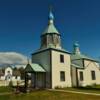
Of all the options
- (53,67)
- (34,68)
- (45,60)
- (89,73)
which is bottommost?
(89,73)

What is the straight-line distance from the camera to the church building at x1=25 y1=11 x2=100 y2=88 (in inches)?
1095

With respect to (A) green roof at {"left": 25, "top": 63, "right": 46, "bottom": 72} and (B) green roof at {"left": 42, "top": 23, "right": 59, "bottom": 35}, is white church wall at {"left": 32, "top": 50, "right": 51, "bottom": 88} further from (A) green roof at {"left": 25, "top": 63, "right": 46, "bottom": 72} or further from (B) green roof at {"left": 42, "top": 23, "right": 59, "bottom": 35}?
(B) green roof at {"left": 42, "top": 23, "right": 59, "bottom": 35}

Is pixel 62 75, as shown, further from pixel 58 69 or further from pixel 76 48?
pixel 76 48

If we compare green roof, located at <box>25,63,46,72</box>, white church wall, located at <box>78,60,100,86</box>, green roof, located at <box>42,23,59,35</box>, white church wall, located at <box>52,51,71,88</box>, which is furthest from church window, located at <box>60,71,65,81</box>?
green roof, located at <box>42,23,59,35</box>

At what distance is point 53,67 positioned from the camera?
90.8ft

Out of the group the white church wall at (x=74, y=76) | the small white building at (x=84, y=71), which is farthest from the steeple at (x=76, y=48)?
the white church wall at (x=74, y=76)

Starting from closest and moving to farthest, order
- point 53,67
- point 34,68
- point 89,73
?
point 34,68
point 53,67
point 89,73

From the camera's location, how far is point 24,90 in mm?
23031

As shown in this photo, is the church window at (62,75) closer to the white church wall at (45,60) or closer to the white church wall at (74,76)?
the white church wall at (45,60)

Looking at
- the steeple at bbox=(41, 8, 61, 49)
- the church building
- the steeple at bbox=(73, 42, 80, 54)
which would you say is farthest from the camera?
the steeple at bbox=(73, 42, 80, 54)

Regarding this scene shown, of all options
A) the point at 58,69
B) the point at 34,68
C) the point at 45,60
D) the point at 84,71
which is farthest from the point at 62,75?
the point at 84,71

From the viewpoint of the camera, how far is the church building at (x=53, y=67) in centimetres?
2781

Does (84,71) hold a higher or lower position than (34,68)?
lower

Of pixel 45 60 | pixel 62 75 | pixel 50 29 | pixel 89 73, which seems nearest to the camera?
pixel 45 60
